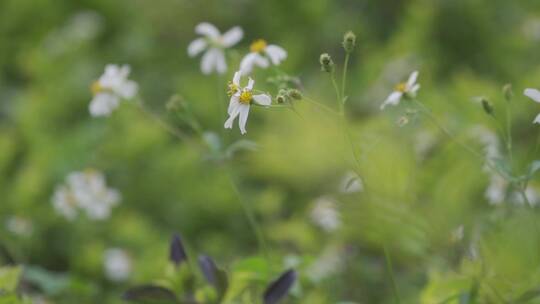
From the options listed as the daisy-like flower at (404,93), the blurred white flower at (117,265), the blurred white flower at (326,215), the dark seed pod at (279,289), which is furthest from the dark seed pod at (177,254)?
the blurred white flower at (117,265)

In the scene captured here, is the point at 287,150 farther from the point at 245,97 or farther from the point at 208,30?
the point at 245,97

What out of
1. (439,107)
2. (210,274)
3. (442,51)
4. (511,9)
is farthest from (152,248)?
(511,9)

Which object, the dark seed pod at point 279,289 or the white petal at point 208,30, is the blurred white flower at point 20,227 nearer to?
the white petal at point 208,30

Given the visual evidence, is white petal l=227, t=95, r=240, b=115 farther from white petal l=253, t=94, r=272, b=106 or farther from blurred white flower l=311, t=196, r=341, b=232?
blurred white flower l=311, t=196, r=341, b=232

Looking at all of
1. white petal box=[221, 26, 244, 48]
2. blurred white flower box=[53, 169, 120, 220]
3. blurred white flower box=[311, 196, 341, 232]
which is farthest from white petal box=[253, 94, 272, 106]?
blurred white flower box=[53, 169, 120, 220]

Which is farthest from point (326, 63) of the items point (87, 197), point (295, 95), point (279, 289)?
point (87, 197)
